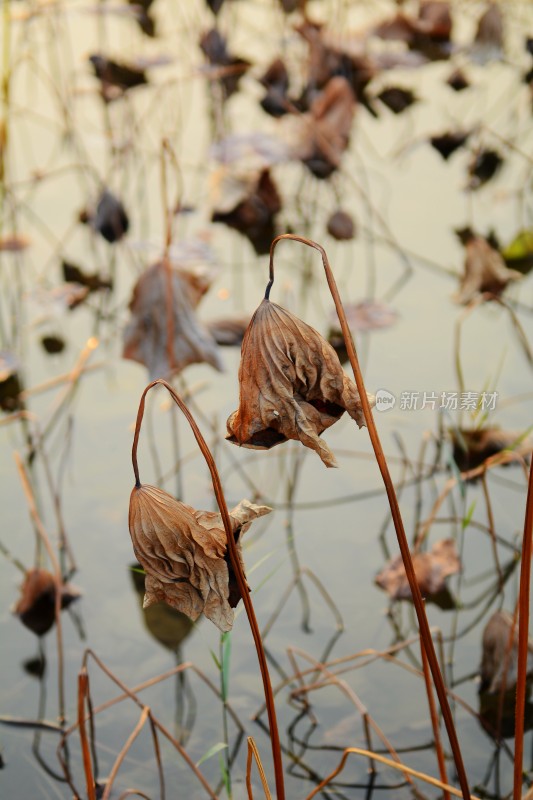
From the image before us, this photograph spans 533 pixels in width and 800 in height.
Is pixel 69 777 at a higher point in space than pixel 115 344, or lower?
lower

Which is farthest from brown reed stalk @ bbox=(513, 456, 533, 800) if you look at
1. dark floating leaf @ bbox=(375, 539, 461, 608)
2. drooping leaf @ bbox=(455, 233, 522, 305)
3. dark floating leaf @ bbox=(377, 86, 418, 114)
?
dark floating leaf @ bbox=(377, 86, 418, 114)

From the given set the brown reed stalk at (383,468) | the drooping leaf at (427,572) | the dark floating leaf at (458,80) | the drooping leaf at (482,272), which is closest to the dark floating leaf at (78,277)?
the drooping leaf at (482,272)

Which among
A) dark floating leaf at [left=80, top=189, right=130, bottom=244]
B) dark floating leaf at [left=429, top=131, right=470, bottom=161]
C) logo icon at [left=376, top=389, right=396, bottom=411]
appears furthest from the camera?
dark floating leaf at [left=429, top=131, right=470, bottom=161]

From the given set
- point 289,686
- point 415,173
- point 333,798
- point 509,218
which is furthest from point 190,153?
point 333,798

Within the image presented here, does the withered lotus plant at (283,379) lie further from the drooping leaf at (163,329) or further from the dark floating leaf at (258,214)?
the dark floating leaf at (258,214)

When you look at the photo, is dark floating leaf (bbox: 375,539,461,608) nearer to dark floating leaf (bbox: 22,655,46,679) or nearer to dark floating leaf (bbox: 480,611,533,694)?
dark floating leaf (bbox: 480,611,533,694)

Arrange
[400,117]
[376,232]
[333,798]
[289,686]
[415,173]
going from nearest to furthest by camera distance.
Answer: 1. [333,798]
2. [289,686]
3. [376,232]
4. [415,173]
5. [400,117]

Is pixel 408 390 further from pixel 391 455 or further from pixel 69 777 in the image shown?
pixel 69 777
